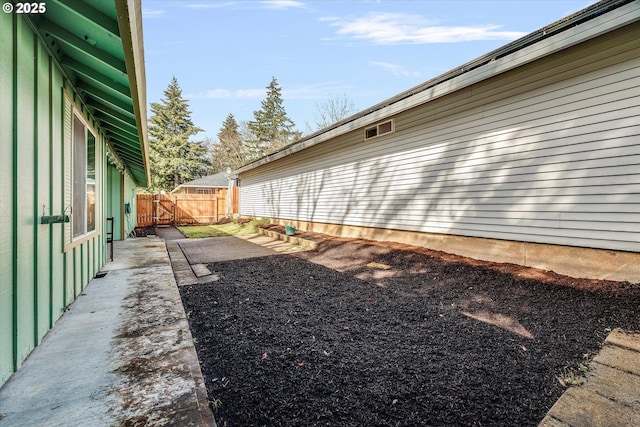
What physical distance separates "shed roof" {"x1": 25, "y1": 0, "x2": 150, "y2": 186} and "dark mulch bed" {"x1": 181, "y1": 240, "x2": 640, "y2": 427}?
230 centimetres

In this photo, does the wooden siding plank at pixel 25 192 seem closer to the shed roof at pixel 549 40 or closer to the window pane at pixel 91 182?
the window pane at pixel 91 182

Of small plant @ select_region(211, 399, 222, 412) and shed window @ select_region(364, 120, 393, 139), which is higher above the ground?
shed window @ select_region(364, 120, 393, 139)

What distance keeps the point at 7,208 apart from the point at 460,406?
10.1 ft

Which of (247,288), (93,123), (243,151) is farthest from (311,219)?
(243,151)

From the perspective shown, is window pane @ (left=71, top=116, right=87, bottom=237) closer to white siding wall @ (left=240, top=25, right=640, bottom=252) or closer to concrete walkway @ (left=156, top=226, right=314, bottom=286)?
concrete walkway @ (left=156, top=226, right=314, bottom=286)

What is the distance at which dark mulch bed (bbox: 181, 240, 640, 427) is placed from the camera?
1.74m

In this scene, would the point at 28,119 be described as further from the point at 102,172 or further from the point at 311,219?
the point at 311,219

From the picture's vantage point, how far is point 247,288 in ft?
14.3

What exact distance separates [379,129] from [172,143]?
30.4 m

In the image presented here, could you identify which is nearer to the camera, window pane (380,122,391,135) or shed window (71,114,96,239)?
shed window (71,114,96,239)

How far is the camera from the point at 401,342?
2605 millimetres

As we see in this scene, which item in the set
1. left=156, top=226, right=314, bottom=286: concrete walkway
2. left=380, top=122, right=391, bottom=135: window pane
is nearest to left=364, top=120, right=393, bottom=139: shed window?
left=380, top=122, right=391, bottom=135: window pane

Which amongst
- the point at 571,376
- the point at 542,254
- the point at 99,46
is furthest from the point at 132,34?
the point at 542,254

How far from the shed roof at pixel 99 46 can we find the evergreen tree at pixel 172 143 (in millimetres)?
30067
